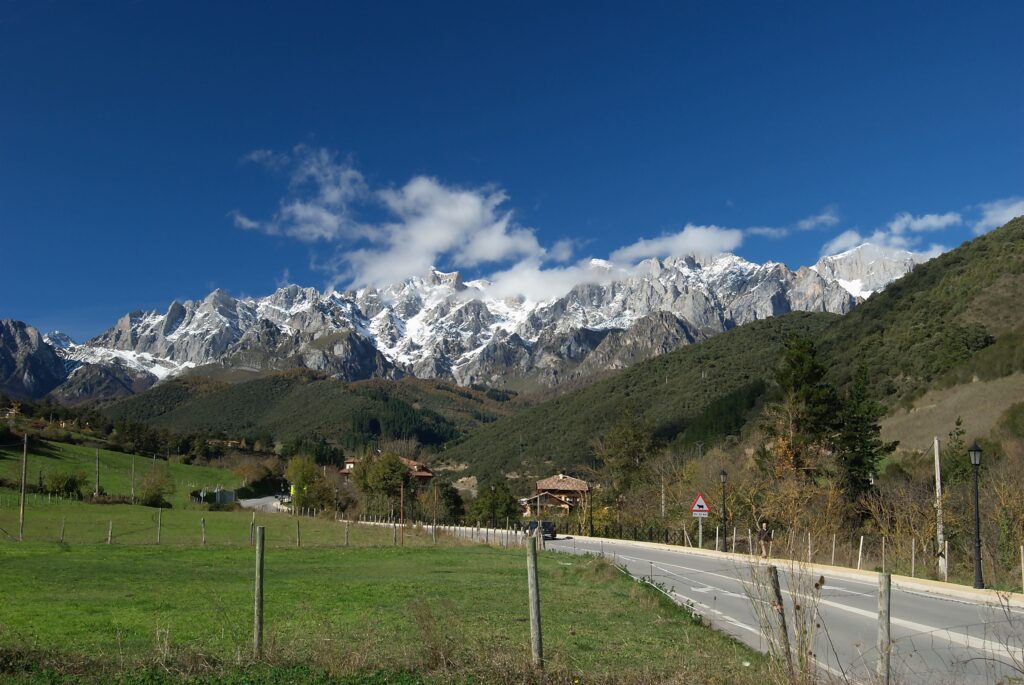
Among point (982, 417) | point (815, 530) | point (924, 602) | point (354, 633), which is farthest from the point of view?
point (982, 417)

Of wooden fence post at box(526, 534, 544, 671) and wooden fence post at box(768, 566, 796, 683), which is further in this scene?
wooden fence post at box(526, 534, 544, 671)

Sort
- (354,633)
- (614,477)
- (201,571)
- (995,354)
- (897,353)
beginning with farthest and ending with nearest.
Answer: (897,353) → (614,477) → (995,354) → (201,571) → (354,633)

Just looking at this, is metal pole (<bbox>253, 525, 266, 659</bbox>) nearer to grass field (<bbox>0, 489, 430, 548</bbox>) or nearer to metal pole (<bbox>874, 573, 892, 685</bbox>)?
metal pole (<bbox>874, 573, 892, 685</bbox>)

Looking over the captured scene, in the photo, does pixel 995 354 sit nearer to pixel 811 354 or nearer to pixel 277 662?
pixel 811 354

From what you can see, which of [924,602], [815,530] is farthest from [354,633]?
[815,530]

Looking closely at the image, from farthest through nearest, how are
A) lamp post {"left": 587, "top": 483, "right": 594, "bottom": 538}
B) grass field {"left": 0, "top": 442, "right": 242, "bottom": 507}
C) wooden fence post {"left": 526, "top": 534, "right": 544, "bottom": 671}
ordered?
grass field {"left": 0, "top": 442, "right": 242, "bottom": 507} < lamp post {"left": 587, "top": 483, "right": 594, "bottom": 538} < wooden fence post {"left": 526, "top": 534, "right": 544, "bottom": 671}

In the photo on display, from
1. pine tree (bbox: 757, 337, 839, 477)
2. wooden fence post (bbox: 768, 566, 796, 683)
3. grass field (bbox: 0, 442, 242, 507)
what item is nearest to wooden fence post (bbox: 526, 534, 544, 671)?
wooden fence post (bbox: 768, 566, 796, 683)

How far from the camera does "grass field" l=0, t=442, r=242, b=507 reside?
68188mm

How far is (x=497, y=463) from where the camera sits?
577 feet

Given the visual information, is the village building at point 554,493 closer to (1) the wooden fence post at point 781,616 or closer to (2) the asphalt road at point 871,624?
(2) the asphalt road at point 871,624

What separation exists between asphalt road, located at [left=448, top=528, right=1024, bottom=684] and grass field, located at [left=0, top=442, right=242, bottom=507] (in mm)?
62646

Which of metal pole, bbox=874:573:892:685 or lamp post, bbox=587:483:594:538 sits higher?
metal pole, bbox=874:573:892:685

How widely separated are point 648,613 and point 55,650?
10.1 metres

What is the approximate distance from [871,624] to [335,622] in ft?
32.0
